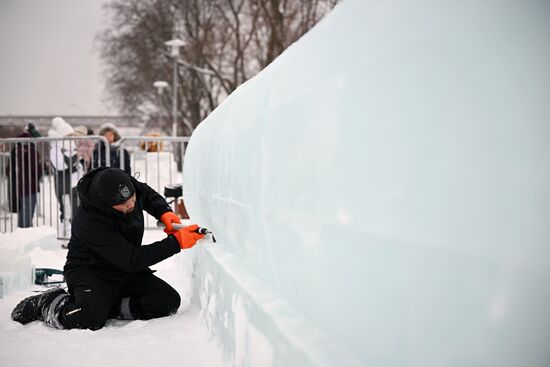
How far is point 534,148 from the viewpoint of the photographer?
2.43ft

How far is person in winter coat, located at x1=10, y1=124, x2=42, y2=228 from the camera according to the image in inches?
296

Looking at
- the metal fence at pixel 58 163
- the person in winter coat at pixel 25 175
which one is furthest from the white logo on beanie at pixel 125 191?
the person in winter coat at pixel 25 175

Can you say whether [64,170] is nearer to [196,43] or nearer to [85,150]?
[85,150]

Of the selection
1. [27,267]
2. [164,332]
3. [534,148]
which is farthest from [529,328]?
[27,267]

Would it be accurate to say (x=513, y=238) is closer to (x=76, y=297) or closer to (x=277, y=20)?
(x=76, y=297)

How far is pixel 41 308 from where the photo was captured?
130 inches

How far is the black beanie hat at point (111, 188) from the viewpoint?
3.12 metres

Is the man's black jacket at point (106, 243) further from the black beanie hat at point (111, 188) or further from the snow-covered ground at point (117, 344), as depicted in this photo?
the snow-covered ground at point (117, 344)

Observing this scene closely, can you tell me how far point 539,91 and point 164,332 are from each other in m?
2.81

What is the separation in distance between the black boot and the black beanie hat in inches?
29.0

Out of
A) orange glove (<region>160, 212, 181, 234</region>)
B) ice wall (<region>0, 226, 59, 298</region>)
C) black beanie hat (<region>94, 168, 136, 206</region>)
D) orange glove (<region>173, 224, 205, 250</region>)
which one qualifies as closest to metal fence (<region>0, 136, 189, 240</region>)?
ice wall (<region>0, 226, 59, 298</region>)

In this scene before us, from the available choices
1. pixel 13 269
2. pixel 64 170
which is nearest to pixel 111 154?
pixel 64 170

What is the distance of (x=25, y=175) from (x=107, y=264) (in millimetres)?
5152

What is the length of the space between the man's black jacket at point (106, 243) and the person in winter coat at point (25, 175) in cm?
458
